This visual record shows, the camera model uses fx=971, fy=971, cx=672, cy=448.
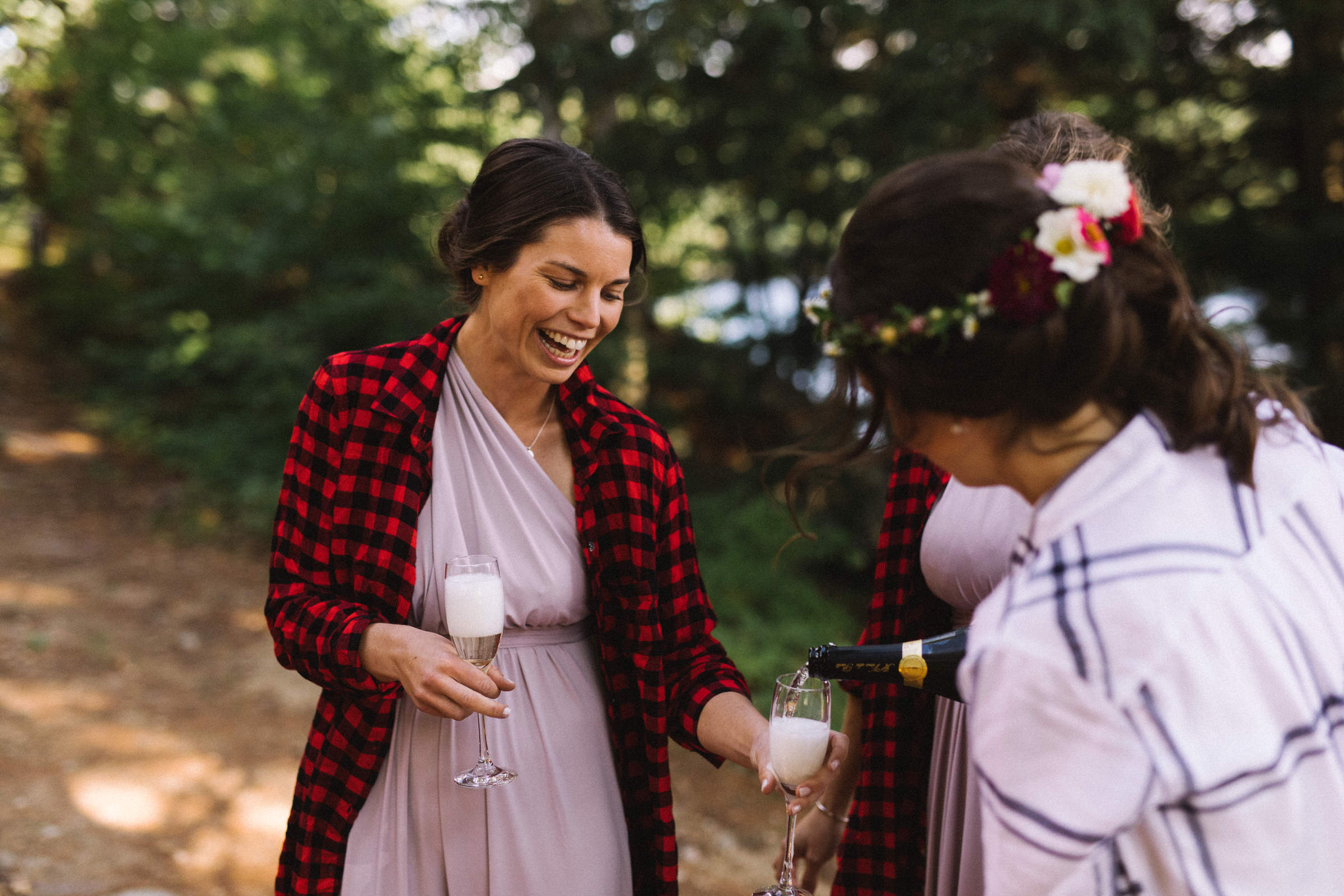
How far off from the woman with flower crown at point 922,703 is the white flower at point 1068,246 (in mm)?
826

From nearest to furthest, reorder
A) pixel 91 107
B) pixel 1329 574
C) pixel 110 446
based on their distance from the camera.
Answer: pixel 1329 574 < pixel 110 446 < pixel 91 107

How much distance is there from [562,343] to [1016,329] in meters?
1.17

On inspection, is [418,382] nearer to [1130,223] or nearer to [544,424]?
[544,424]

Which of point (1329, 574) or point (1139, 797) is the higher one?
point (1329, 574)

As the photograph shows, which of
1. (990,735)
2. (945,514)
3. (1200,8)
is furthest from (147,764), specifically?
(1200,8)

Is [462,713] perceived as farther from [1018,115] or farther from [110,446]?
[110,446]

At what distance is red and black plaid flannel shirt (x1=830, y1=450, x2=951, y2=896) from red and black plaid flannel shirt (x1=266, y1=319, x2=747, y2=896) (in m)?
0.35

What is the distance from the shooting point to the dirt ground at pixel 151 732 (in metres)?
3.95

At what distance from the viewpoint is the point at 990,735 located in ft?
3.62

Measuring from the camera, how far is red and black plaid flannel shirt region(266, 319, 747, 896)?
1987 millimetres

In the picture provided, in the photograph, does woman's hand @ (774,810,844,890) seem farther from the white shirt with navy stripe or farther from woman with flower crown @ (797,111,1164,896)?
the white shirt with navy stripe

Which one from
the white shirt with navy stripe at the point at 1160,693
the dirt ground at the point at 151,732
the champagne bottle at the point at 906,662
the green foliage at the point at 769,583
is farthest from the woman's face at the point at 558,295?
the green foliage at the point at 769,583

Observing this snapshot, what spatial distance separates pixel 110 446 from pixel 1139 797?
10676mm

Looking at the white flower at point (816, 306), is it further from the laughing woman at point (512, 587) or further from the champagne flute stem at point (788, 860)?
the champagne flute stem at point (788, 860)
